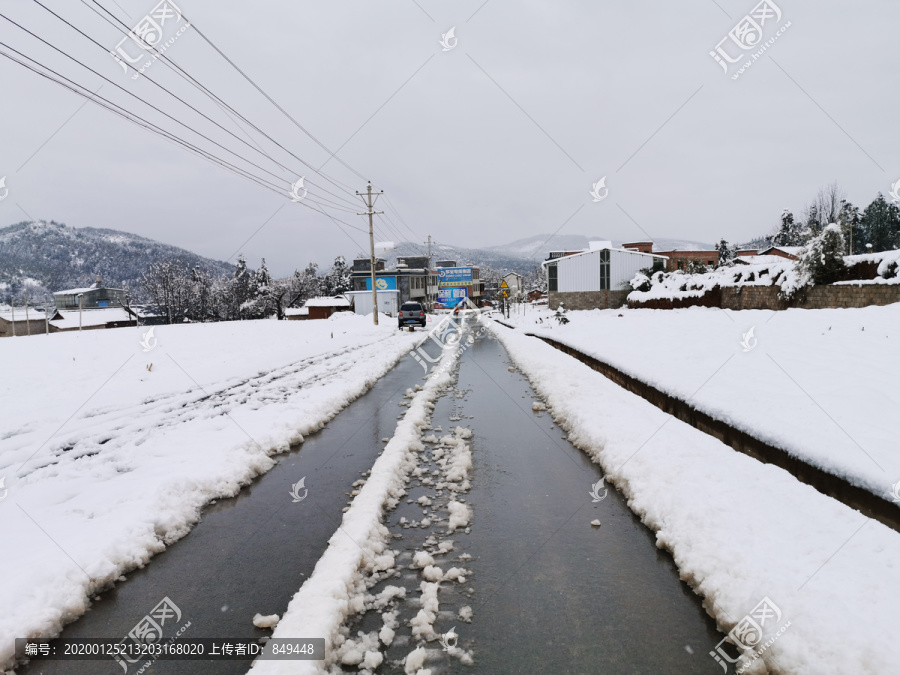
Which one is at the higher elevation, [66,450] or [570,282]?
[570,282]

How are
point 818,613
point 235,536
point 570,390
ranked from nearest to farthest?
point 818,613
point 235,536
point 570,390

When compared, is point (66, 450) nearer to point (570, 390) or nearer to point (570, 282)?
point (570, 390)

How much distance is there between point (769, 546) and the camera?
403 cm

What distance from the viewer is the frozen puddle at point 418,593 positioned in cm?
324

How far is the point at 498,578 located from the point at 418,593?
74cm

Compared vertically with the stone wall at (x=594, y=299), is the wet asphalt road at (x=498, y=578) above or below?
below

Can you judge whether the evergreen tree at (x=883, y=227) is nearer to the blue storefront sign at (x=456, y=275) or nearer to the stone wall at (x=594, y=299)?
the stone wall at (x=594, y=299)

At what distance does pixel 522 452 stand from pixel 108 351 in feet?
57.8

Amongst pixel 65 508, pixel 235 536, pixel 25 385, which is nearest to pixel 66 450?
pixel 65 508

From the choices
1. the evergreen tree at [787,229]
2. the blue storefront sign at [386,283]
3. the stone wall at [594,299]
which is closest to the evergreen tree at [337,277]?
the blue storefront sign at [386,283]

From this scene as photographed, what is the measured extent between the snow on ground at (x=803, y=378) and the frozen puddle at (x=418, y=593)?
14.0 feet

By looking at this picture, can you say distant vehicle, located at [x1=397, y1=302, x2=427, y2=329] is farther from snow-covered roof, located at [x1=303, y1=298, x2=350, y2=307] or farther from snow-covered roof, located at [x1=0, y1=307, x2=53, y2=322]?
snow-covered roof, located at [x1=0, y1=307, x2=53, y2=322]

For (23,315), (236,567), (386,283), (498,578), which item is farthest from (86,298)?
(498,578)

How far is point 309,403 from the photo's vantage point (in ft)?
34.4
